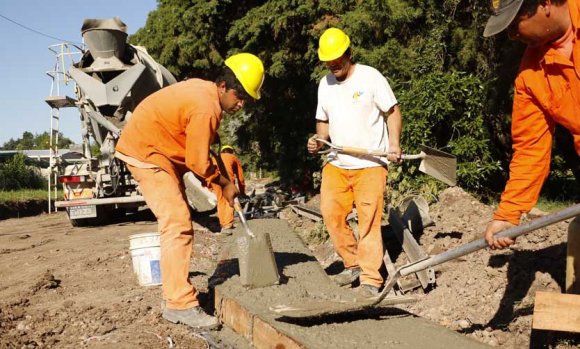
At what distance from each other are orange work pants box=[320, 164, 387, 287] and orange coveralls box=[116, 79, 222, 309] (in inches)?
45.1

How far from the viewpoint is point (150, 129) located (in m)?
4.04

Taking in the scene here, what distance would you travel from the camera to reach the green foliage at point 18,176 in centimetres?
2136

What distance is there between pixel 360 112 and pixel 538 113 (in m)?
1.85

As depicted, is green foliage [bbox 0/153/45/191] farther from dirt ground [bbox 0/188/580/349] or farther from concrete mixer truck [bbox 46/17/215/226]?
dirt ground [bbox 0/188/580/349]

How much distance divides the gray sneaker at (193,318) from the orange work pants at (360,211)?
1.21 metres

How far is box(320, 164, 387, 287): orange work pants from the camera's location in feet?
14.2

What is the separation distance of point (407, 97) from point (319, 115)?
9.73 ft

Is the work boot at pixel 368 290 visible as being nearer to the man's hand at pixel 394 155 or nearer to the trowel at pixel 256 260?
the trowel at pixel 256 260

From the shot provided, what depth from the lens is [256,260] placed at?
4.25 m

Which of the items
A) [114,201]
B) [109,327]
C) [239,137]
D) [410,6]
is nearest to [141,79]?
[114,201]

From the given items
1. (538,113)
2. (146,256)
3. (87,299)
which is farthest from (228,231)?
(538,113)

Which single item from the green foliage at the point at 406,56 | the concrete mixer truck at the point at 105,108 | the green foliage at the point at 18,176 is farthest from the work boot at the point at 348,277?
the green foliage at the point at 18,176

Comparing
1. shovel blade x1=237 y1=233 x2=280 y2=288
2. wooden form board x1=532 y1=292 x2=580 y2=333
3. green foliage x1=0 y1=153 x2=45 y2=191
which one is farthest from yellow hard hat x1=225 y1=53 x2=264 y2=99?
green foliage x1=0 y1=153 x2=45 y2=191

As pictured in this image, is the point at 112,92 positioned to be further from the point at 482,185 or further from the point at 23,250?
the point at 482,185
